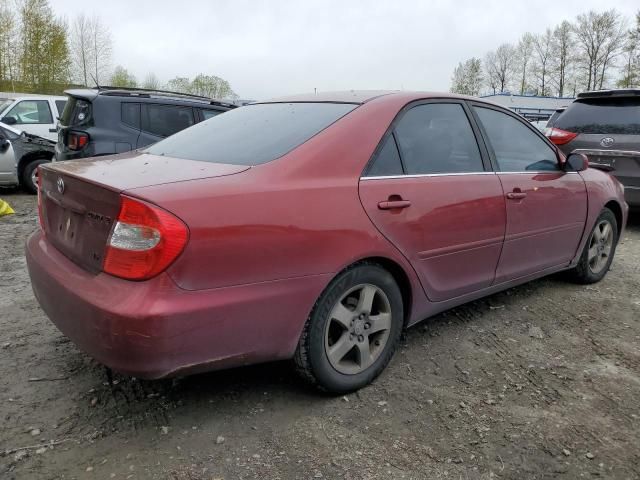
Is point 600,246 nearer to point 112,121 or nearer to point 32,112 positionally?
point 112,121

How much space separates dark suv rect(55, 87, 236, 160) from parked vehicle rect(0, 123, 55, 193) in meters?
2.27

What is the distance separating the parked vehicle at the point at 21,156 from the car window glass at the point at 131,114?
2661 millimetres

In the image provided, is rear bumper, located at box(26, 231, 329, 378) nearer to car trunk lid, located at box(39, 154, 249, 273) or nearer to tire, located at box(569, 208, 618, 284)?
Answer: car trunk lid, located at box(39, 154, 249, 273)

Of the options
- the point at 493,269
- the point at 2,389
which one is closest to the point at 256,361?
the point at 2,389

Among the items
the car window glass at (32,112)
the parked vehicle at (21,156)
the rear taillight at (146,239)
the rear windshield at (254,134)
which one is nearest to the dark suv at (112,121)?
the parked vehicle at (21,156)

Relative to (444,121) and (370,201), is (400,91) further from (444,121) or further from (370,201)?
(370,201)

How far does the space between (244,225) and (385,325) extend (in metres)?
1.02

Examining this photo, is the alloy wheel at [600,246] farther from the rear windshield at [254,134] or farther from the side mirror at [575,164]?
the rear windshield at [254,134]

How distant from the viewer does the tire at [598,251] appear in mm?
4504

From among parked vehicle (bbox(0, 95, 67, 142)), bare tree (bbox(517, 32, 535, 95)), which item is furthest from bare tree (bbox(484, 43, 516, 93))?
parked vehicle (bbox(0, 95, 67, 142))

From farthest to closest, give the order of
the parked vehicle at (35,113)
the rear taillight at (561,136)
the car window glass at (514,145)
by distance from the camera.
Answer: the parked vehicle at (35,113) → the rear taillight at (561,136) → the car window glass at (514,145)

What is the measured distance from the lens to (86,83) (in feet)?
129

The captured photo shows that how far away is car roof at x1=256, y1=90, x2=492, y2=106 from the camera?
3.08m

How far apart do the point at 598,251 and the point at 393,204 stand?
2.76 meters
